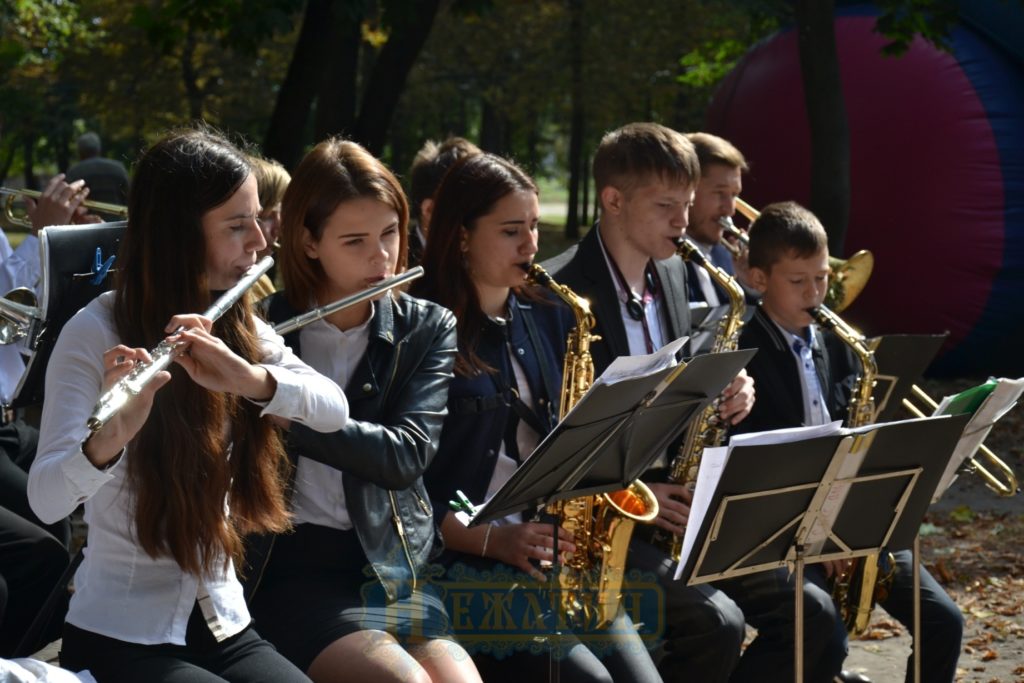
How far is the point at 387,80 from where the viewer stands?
988 centimetres

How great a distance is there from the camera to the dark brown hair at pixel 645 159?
14.2 ft

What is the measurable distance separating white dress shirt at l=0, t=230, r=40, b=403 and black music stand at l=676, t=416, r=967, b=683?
7.61 feet

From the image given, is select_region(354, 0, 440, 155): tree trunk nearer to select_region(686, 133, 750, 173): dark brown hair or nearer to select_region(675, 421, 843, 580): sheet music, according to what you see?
select_region(686, 133, 750, 173): dark brown hair

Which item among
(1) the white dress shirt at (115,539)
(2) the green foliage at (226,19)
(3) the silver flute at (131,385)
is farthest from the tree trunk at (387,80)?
(3) the silver flute at (131,385)

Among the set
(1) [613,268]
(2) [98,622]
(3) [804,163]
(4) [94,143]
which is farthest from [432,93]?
(2) [98,622]

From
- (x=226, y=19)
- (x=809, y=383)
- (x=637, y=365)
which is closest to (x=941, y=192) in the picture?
(x=226, y=19)

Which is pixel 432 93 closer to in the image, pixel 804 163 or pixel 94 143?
pixel 94 143

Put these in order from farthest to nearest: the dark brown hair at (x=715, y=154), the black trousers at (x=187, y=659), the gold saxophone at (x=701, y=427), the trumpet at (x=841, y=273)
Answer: the trumpet at (x=841, y=273) → the dark brown hair at (x=715, y=154) → the gold saxophone at (x=701, y=427) → the black trousers at (x=187, y=659)

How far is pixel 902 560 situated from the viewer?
4.40 meters

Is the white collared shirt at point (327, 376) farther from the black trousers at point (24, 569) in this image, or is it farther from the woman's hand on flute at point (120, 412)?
the black trousers at point (24, 569)

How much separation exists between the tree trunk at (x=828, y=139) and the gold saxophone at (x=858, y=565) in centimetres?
465

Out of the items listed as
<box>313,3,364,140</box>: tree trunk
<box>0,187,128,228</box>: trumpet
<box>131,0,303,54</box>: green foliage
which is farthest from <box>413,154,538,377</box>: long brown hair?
<box>313,3,364,140</box>: tree trunk

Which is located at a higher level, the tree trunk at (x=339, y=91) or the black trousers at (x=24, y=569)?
the tree trunk at (x=339, y=91)

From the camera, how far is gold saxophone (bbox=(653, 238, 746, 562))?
4.05 meters
